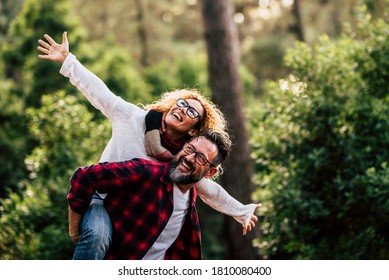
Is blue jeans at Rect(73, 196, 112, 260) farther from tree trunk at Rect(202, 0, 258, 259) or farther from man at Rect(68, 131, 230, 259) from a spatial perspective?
tree trunk at Rect(202, 0, 258, 259)

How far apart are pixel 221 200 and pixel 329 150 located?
2.26 metres

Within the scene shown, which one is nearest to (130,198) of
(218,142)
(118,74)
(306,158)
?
(218,142)

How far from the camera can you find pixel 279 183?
5867 mm

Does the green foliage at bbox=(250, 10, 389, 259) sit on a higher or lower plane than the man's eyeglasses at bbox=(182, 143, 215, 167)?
higher

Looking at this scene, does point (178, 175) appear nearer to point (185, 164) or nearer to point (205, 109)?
point (185, 164)

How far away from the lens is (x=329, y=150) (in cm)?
564

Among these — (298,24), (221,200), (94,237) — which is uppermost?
(298,24)

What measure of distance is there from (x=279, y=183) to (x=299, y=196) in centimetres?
34

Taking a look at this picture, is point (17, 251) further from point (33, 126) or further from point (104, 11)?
point (104, 11)

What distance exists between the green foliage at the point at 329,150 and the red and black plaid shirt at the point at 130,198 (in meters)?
2.50

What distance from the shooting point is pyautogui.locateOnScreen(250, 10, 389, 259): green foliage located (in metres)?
5.31

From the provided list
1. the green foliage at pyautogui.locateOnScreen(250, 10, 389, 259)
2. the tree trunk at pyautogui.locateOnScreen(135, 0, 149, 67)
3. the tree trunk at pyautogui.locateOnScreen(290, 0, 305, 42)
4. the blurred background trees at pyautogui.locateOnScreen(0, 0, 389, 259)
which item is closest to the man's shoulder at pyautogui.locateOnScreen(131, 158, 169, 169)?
the blurred background trees at pyautogui.locateOnScreen(0, 0, 389, 259)

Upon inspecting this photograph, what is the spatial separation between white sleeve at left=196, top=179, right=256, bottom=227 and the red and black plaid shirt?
1.25 ft
